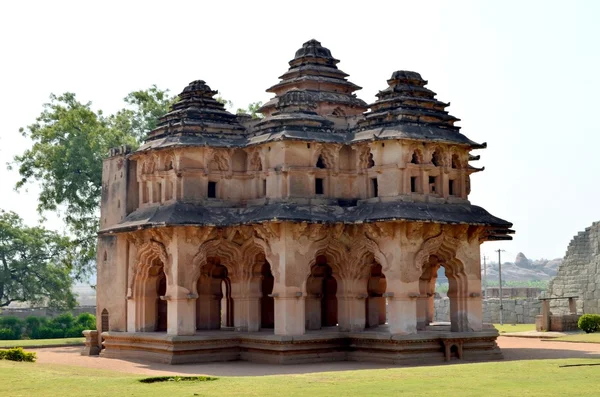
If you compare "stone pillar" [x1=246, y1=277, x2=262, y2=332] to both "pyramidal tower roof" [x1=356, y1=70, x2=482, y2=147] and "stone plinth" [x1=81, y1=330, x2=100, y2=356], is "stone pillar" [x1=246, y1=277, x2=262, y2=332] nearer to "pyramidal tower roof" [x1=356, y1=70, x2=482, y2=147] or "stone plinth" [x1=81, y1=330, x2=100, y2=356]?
"pyramidal tower roof" [x1=356, y1=70, x2=482, y2=147]

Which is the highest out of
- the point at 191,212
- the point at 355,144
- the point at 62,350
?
the point at 355,144

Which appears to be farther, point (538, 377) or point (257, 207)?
point (257, 207)

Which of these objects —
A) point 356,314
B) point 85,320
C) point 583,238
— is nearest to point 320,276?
point 356,314

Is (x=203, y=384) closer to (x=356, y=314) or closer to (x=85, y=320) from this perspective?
(x=356, y=314)

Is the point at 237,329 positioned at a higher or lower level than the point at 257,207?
lower

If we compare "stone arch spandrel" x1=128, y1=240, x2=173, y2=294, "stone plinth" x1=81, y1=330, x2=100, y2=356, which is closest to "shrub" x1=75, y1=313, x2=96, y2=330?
"stone plinth" x1=81, y1=330, x2=100, y2=356

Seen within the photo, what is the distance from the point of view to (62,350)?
3541 centimetres

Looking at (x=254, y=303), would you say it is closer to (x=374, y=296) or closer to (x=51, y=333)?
(x=374, y=296)

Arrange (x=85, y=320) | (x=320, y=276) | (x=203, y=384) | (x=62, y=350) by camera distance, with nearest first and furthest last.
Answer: (x=203, y=384)
(x=320, y=276)
(x=62, y=350)
(x=85, y=320)

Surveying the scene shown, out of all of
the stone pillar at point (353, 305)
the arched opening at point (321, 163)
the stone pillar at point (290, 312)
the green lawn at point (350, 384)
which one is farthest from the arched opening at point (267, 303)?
the green lawn at point (350, 384)

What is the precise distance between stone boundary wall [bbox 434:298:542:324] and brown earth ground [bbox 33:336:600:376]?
49.0ft

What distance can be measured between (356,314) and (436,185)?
4719mm

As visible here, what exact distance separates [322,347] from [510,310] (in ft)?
80.8

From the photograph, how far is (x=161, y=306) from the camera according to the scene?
32.2m
